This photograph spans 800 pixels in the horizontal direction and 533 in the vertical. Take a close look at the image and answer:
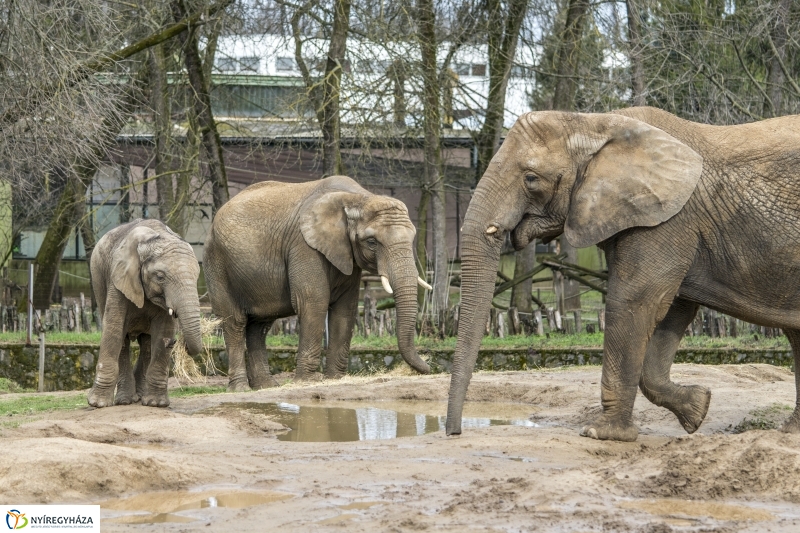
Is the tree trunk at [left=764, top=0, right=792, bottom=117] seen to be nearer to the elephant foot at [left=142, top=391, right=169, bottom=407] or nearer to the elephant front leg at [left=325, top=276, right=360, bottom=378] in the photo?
the elephant front leg at [left=325, top=276, right=360, bottom=378]

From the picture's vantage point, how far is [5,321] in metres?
21.1

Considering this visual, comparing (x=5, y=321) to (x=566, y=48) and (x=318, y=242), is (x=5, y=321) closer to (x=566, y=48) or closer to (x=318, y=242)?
(x=318, y=242)

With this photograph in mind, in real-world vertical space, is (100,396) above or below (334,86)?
below

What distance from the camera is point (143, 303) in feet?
35.6

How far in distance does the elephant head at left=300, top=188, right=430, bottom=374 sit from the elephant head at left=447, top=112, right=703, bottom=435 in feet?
14.7

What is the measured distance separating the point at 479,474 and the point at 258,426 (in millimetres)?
3053

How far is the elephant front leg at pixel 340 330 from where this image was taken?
1420 centimetres

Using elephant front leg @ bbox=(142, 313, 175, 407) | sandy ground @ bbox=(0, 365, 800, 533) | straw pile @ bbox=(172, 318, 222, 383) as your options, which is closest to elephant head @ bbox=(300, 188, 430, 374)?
straw pile @ bbox=(172, 318, 222, 383)

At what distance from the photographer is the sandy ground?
6.02 meters

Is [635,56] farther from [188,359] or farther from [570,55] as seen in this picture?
[188,359]

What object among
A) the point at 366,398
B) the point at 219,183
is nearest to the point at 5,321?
the point at 219,183

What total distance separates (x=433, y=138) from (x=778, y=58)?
565 cm

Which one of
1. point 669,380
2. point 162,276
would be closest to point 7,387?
point 162,276

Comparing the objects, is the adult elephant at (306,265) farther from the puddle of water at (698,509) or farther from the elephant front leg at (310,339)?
the puddle of water at (698,509)
